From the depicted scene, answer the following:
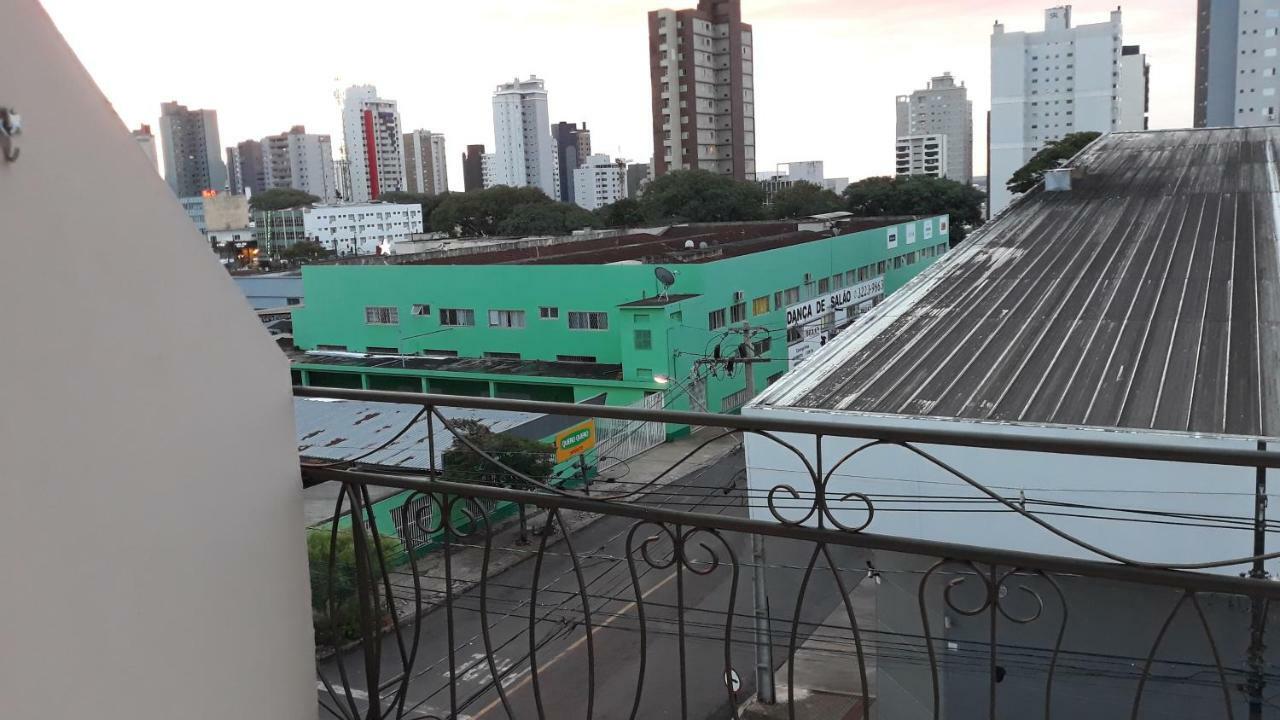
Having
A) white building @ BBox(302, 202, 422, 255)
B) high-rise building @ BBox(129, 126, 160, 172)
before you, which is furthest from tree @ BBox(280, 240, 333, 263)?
high-rise building @ BBox(129, 126, 160, 172)

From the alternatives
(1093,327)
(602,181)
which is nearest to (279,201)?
(602,181)

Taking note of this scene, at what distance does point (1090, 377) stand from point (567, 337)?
38.4 ft

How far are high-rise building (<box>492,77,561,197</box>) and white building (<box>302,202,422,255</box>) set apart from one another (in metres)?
32.0

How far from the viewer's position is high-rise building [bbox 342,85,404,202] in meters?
73.0

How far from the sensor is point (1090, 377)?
6340 millimetres

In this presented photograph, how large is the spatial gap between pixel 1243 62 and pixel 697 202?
22.0m

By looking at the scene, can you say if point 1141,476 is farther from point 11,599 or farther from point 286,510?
point 11,599

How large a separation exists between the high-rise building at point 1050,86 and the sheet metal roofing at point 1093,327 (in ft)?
119

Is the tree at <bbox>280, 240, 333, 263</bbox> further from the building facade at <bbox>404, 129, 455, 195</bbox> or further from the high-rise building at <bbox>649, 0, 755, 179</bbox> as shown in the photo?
the building facade at <bbox>404, 129, 455, 195</bbox>

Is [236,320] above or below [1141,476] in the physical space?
above

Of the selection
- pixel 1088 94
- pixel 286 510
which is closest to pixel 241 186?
pixel 1088 94

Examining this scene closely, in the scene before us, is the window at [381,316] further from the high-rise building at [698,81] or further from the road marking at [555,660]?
the high-rise building at [698,81]

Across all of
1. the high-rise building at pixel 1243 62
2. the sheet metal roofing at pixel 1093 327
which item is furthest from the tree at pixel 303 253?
the high-rise building at pixel 1243 62

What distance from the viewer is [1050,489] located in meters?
5.19
